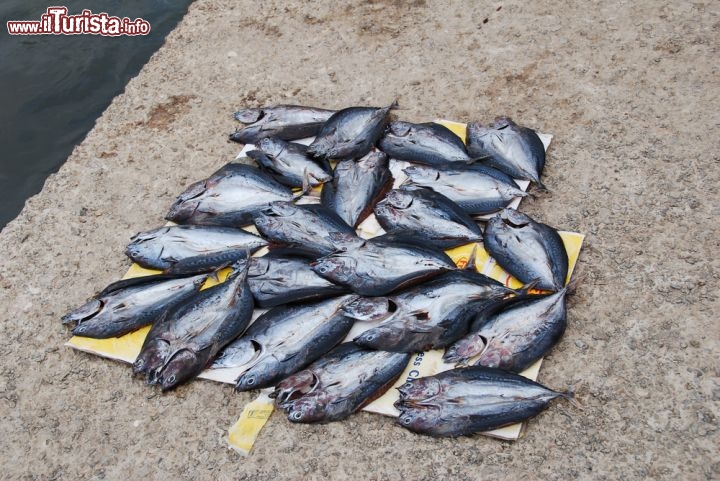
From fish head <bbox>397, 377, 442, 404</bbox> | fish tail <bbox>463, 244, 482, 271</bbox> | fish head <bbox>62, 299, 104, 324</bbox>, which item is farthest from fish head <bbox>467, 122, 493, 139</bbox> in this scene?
fish head <bbox>62, 299, 104, 324</bbox>

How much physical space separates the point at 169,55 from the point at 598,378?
176 inches

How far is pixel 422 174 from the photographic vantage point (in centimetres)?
408

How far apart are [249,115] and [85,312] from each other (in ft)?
6.31

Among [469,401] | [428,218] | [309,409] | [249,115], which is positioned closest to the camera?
[469,401]

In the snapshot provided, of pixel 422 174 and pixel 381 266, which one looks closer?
pixel 381 266

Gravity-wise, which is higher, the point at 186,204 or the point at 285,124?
the point at 285,124

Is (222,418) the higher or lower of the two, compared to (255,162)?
lower

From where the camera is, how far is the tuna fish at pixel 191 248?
381 centimetres

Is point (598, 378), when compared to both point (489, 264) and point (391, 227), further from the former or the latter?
point (391, 227)

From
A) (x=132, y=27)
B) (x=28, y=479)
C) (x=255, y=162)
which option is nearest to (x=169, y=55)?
(x=132, y=27)

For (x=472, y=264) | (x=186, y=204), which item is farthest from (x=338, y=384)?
(x=186, y=204)

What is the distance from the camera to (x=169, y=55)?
5.68 m

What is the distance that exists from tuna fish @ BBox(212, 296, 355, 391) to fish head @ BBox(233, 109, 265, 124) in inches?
73.7

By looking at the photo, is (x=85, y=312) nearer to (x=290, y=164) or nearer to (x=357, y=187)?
(x=290, y=164)
